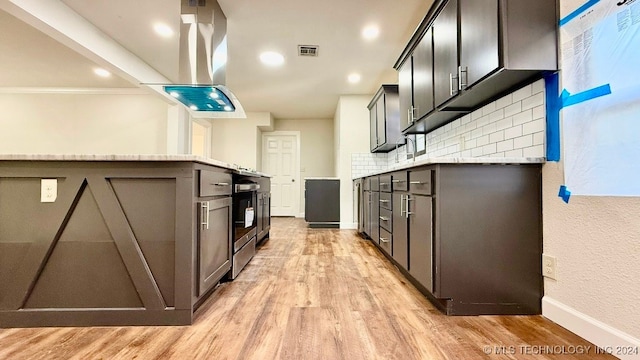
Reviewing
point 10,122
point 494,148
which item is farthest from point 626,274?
point 10,122

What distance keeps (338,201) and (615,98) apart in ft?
13.6

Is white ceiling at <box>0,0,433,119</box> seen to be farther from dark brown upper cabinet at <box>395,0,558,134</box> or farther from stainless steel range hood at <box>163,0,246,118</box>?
dark brown upper cabinet at <box>395,0,558,134</box>

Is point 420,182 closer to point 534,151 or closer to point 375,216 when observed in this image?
point 534,151

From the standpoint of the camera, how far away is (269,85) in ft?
15.7

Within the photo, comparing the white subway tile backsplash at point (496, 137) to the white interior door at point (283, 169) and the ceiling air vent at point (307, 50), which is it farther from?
the white interior door at point (283, 169)

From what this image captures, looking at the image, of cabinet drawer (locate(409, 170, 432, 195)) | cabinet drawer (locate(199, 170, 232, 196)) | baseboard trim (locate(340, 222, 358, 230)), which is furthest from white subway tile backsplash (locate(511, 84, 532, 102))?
baseboard trim (locate(340, 222, 358, 230))

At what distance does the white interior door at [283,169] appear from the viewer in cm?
723

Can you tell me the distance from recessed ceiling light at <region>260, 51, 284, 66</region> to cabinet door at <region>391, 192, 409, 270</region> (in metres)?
2.44

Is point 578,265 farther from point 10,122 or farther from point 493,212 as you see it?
point 10,122

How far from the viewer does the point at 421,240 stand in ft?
6.06

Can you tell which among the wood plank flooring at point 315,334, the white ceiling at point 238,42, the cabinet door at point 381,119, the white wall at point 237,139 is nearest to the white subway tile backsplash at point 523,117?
the wood plank flooring at point 315,334

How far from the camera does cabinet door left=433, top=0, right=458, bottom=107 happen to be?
6.53ft

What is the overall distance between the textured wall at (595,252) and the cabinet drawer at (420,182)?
63 centimetres

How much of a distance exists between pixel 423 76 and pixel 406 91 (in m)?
0.46
